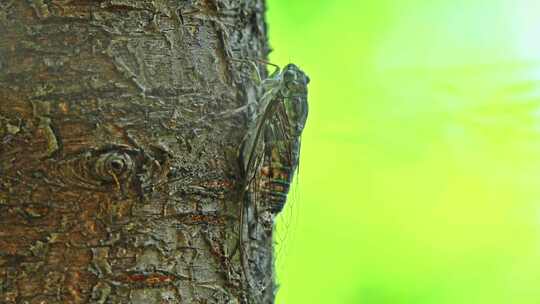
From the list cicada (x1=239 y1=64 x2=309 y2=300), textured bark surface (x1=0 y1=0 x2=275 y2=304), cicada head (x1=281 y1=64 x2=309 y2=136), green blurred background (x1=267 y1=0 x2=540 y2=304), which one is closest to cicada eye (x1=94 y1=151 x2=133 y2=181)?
textured bark surface (x1=0 y1=0 x2=275 y2=304)

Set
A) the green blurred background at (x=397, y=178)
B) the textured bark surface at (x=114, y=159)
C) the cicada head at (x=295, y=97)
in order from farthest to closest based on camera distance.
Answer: the green blurred background at (x=397, y=178) → the cicada head at (x=295, y=97) → the textured bark surface at (x=114, y=159)

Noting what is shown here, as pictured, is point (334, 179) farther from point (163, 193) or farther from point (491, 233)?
point (163, 193)

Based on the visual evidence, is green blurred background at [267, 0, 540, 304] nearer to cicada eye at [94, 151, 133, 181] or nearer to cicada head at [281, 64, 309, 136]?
cicada head at [281, 64, 309, 136]

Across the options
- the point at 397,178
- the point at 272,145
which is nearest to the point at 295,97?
the point at 272,145

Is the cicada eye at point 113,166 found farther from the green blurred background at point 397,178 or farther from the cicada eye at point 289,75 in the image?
the green blurred background at point 397,178

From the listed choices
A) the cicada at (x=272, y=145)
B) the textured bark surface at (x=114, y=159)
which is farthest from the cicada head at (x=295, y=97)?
the textured bark surface at (x=114, y=159)
